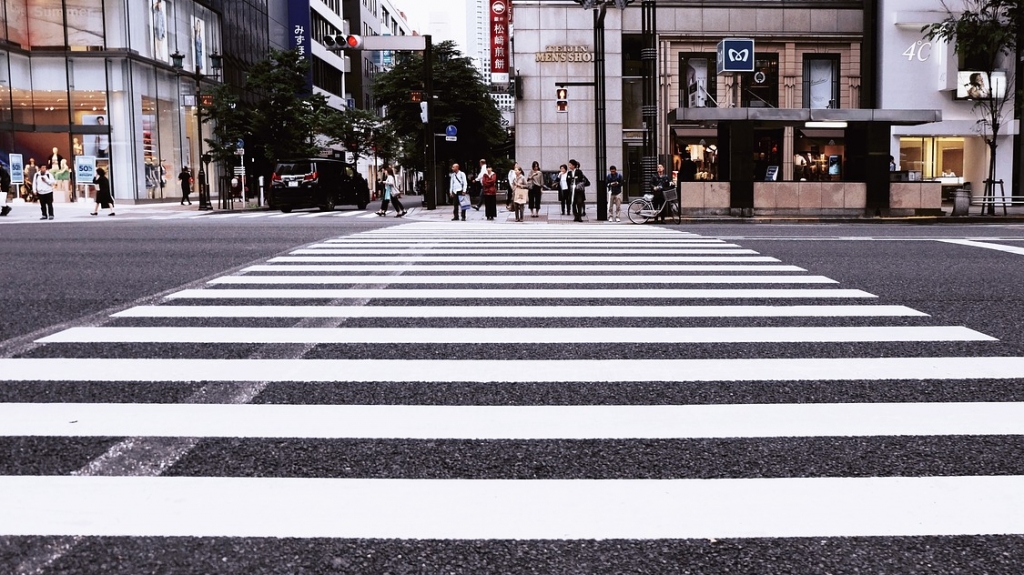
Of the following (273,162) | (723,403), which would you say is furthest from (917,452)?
(273,162)

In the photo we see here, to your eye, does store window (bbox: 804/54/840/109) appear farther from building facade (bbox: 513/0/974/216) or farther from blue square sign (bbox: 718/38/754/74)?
blue square sign (bbox: 718/38/754/74)

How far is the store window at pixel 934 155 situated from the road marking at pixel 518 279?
30541 mm

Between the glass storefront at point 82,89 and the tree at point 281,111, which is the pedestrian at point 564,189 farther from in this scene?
the glass storefront at point 82,89

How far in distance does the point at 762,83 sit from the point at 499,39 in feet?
37.7

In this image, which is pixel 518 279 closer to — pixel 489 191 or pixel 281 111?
pixel 489 191

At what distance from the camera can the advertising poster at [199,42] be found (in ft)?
162

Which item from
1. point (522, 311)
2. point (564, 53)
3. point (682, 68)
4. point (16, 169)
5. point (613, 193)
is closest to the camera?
point (522, 311)

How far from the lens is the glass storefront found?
129 ft

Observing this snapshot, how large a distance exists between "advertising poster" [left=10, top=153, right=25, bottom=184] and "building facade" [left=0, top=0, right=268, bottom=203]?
111 cm

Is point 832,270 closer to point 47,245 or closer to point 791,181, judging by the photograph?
point 47,245

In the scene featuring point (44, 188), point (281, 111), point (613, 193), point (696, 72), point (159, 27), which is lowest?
point (613, 193)

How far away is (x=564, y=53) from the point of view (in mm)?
40438

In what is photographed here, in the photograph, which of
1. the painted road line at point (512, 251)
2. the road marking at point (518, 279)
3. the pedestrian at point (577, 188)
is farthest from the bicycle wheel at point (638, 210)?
the road marking at point (518, 279)

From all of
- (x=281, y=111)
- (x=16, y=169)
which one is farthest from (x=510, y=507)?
(x=281, y=111)
